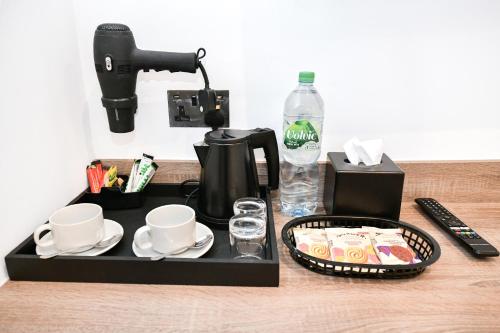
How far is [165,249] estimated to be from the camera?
68 cm

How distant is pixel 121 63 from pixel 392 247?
758 millimetres

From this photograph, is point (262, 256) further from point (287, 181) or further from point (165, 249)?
point (287, 181)

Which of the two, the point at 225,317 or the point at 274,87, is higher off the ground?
the point at 274,87

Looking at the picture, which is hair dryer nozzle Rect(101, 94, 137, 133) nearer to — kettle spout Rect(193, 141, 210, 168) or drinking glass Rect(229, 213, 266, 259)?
kettle spout Rect(193, 141, 210, 168)

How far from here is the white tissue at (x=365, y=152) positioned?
0.87 metres

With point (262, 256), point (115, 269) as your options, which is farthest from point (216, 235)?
point (115, 269)

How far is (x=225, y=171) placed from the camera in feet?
2.69

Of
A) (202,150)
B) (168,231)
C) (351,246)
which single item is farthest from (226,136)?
(351,246)

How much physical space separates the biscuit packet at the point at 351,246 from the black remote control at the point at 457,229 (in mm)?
220

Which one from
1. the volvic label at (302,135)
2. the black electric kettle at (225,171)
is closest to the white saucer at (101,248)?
the black electric kettle at (225,171)

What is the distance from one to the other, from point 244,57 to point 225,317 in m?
0.67

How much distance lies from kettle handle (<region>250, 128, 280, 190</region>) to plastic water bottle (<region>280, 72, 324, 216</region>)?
35 mm

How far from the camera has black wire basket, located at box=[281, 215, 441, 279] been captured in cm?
68

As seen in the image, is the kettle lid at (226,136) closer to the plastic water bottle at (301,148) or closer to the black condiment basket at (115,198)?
the plastic water bottle at (301,148)
